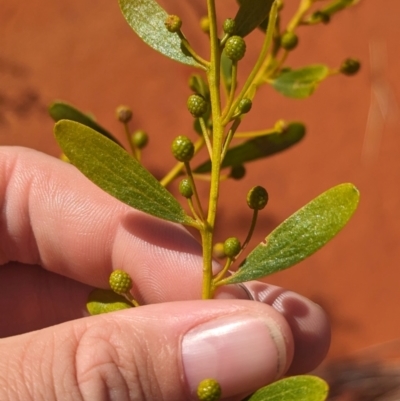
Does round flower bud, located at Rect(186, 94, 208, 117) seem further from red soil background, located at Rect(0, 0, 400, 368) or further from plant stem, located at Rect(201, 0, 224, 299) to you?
red soil background, located at Rect(0, 0, 400, 368)

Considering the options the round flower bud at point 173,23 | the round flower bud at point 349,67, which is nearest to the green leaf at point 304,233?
the round flower bud at point 173,23

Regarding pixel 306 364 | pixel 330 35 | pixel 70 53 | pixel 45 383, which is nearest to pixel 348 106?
pixel 330 35

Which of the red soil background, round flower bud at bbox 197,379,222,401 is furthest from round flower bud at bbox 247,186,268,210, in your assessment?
the red soil background

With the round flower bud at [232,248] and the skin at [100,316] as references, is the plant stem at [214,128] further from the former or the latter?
the skin at [100,316]

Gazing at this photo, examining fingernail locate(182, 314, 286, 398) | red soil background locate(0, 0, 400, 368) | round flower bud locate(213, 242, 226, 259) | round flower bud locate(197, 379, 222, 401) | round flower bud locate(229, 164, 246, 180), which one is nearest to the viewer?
round flower bud locate(197, 379, 222, 401)

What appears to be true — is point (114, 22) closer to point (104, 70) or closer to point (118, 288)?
point (104, 70)

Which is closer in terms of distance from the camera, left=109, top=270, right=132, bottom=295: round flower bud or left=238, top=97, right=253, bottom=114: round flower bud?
left=238, top=97, right=253, bottom=114: round flower bud
